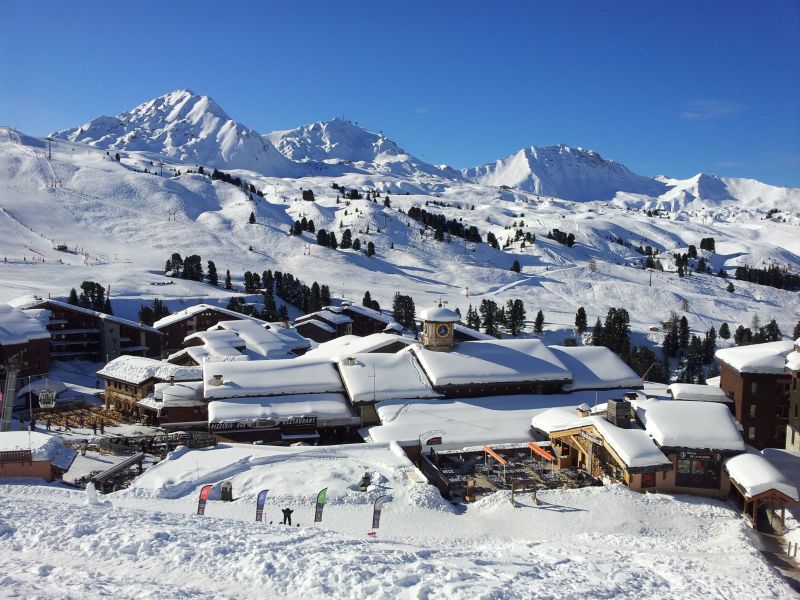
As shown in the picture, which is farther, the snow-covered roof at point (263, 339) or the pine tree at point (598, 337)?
the pine tree at point (598, 337)

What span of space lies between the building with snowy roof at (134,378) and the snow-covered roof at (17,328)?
1171 centimetres

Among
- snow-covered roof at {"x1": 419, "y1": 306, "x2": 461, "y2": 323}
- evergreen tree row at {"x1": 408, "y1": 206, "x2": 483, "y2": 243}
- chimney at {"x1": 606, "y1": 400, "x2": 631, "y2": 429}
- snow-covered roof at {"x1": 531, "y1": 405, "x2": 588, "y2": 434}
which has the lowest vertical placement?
snow-covered roof at {"x1": 531, "y1": 405, "x2": 588, "y2": 434}

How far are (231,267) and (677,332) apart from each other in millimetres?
85124

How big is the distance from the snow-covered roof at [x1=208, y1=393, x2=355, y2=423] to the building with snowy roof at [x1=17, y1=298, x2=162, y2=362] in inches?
1250

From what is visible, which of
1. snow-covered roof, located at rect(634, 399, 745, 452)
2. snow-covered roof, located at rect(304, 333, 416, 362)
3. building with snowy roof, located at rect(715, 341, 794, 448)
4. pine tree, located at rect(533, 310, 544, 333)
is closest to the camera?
snow-covered roof, located at rect(634, 399, 745, 452)

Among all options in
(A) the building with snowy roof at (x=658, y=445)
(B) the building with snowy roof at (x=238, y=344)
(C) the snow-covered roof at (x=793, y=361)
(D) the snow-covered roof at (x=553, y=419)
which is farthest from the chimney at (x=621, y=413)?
(B) the building with snowy roof at (x=238, y=344)

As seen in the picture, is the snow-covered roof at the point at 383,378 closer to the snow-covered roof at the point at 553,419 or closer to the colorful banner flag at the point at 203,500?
the snow-covered roof at the point at 553,419

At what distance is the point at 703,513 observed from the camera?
90.8 feet

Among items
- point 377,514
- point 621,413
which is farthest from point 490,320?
point 377,514

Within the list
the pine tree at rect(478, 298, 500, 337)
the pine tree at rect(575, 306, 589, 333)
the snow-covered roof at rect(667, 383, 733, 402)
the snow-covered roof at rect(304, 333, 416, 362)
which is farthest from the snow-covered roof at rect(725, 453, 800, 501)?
the pine tree at rect(575, 306, 589, 333)

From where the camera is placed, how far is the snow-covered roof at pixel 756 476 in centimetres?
2677

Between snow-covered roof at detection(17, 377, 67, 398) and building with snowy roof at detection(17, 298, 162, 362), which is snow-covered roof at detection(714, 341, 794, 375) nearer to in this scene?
snow-covered roof at detection(17, 377, 67, 398)

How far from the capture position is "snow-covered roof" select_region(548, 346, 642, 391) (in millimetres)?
45906

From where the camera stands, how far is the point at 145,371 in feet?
153
